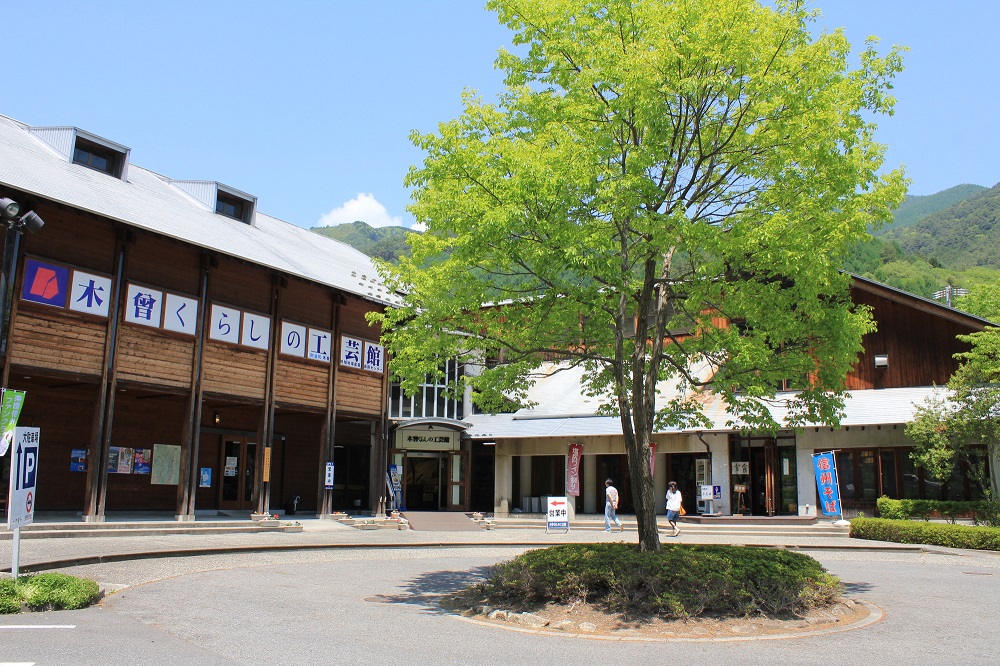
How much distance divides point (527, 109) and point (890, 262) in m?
85.6

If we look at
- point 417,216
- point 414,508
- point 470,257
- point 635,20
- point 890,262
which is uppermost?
point 890,262

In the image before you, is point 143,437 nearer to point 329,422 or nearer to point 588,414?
point 329,422

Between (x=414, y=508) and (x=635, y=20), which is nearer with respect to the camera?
(x=635, y=20)

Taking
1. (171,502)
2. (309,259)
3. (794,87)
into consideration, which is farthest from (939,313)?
(171,502)

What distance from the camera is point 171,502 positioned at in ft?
82.7

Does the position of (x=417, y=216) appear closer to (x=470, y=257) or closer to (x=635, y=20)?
(x=470, y=257)

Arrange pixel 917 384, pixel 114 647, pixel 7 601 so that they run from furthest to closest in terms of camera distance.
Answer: pixel 917 384
pixel 7 601
pixel 114 647

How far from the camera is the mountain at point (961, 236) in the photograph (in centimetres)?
10325

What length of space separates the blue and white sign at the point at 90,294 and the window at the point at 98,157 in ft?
18.8

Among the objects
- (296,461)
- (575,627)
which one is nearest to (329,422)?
(296,461)

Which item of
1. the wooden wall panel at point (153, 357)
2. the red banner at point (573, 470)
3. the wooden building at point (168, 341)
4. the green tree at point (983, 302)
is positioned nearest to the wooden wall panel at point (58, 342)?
the wooden building at point (168, 341)

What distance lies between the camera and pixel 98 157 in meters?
24.8

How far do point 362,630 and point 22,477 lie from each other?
5.24 metres

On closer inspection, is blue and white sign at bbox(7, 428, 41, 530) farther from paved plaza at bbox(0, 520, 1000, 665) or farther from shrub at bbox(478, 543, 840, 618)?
shrub at bbox(478, 543, 840, 618)
